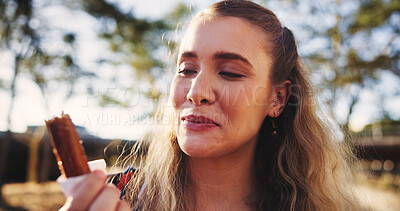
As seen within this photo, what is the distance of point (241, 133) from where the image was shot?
232 cm

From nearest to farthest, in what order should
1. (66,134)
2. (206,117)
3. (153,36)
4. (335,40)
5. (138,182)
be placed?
(66,134) < (206,117) < (138,182) < (335,40) < (153,36)

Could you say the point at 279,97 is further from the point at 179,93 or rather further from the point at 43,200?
the point at 43,200

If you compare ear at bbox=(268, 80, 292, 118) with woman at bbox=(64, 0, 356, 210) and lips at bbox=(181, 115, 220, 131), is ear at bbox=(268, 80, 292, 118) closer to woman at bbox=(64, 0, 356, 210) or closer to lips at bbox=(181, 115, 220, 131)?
woman at bbox=(64, 0, 356, 210)

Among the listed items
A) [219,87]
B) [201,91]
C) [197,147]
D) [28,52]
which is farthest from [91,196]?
[28,52]

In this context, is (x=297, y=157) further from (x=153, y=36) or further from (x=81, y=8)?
(x=153, y=36)

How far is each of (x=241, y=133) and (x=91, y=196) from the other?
1241mm

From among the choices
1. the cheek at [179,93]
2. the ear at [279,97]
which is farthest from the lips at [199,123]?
the ear at [279,97]

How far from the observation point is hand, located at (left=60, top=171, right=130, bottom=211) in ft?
4.35

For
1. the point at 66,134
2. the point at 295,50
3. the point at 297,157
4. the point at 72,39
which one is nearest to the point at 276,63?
the point at 295,50

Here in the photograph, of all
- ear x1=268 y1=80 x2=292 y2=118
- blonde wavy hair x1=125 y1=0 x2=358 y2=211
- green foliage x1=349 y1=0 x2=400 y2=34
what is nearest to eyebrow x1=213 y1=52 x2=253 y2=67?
blonde wavy hair x1=125 y1=0 x2=358 y2=211

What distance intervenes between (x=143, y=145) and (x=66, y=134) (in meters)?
1.60

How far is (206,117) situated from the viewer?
2203 millimetres

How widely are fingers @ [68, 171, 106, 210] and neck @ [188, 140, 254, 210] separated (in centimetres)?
122

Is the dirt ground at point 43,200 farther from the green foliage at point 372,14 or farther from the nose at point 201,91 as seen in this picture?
the nose at point 201,91
